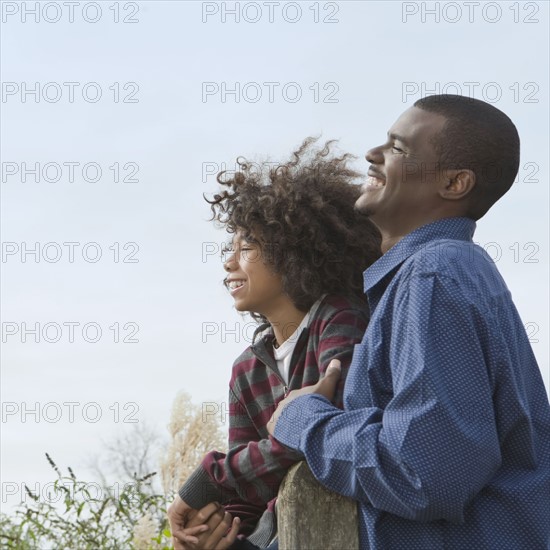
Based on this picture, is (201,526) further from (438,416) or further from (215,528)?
(438,416)

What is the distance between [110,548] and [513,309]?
3519 millimetres

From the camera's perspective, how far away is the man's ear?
9.05 ft

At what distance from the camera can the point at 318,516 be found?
8.23ft

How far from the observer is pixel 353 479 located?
2.39 metres

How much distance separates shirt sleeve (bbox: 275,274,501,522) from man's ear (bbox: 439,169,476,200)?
39 cm

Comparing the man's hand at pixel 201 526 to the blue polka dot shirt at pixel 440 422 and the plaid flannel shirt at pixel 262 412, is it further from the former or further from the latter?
the blue polka dot shirt at pixel 440 422

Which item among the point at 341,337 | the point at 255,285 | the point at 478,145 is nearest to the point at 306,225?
the point at 255,285

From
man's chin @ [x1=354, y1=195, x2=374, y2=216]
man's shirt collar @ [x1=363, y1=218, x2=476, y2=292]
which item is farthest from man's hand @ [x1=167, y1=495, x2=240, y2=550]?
man's chin @ [x1=354, y1=195, x2=374, y2=216]

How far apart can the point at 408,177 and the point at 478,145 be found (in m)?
0.21

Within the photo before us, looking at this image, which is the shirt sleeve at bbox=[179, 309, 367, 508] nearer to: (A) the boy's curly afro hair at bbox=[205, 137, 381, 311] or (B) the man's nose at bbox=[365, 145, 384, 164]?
(A) the boy's curly afro hair at bbox=[205, 137, 381, 311]

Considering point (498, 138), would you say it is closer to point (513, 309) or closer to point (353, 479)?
point (513, 309)

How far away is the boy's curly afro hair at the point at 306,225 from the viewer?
3.32 metres

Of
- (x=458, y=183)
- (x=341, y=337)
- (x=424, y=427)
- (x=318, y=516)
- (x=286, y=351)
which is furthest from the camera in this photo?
(x=286, y=351)

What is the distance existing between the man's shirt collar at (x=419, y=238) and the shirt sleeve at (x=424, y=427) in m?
0.24
